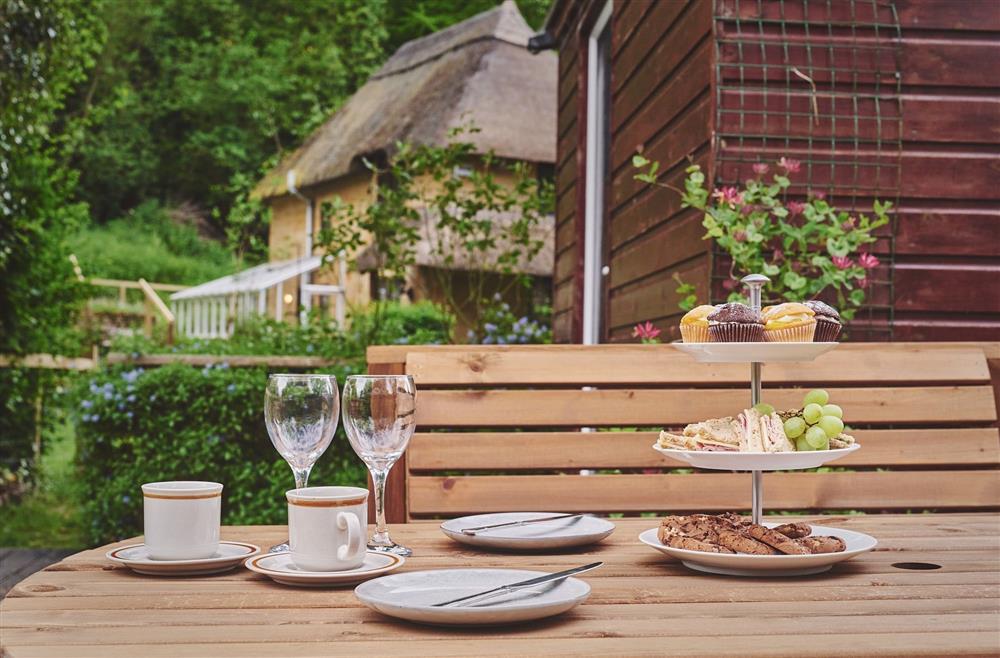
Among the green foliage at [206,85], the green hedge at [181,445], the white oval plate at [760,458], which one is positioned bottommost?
the green hedge at [181,445]

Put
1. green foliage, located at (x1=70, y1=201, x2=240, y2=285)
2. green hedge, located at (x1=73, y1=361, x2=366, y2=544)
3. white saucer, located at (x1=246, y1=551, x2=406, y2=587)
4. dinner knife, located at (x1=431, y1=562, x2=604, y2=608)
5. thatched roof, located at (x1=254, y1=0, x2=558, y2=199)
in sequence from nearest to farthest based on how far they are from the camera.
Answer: dinner knife, located at (x1=431, y1=562, x2=604, y2=608), white saucer, located at (x1=246, y1=551, x2=406, y2=587), green hedge, located at (x1=73, y1=361, x2=366, y2=544), thatched roof, located at (x1=254, y1=0, x2=558, y2=199), green foliage, located at (x1=70, y1=201, x2=240, y2=285)

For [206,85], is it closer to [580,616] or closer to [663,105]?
[663,105]

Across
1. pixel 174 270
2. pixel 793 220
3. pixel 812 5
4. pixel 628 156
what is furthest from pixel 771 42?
pixel 174 270

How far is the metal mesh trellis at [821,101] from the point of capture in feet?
10.3

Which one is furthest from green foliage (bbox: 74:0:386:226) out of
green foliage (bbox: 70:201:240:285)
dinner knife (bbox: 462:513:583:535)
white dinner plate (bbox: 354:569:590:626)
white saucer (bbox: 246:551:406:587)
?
white dinner plate (bbox: 354:569:590:626)

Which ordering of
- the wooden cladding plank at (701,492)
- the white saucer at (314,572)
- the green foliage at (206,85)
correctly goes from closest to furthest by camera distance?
the white saucer at (314,572) → the wooden cladding plank at (701,492) → the green foliage at (206,85)

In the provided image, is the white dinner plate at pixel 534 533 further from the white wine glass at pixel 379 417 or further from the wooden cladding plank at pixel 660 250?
the wooden cladding plank at pixel 660 250

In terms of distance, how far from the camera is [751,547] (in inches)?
45.4

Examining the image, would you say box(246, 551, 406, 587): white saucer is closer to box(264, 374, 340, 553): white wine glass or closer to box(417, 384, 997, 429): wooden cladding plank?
box(264, 374, 340, 553): white wine glass

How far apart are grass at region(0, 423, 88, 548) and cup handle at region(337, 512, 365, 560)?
160 inches

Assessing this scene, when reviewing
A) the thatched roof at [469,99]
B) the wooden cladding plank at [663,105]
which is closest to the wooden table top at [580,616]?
the wooden cladding plank at [663,105]

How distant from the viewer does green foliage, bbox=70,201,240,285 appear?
62.7 ft

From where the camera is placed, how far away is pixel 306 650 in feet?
2.76

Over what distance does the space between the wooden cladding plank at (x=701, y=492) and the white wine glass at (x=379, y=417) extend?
2.39ft
